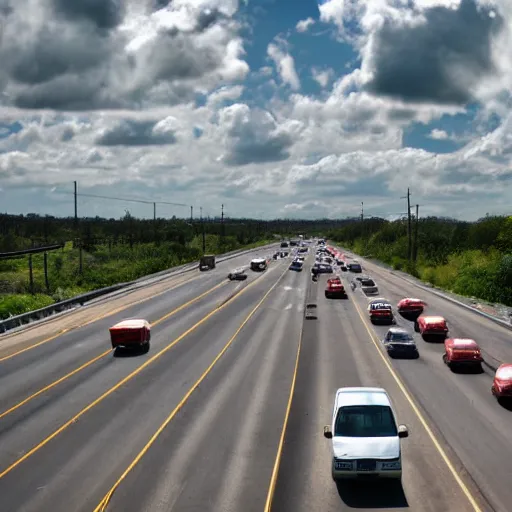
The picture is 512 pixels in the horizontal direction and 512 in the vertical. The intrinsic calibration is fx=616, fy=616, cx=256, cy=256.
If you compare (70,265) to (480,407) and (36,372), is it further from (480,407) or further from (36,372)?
(480,407)

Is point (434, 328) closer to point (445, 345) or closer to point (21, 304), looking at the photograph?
point (445, 345)

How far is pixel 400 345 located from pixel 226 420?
15.5m

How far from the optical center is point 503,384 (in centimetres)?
2792

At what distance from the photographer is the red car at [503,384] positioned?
27703 millimetres

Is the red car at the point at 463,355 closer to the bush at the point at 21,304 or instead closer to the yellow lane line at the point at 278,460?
the yellow lane line at the point at 278,460

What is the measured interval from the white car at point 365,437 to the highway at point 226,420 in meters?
0.85

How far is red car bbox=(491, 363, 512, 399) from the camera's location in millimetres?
27703

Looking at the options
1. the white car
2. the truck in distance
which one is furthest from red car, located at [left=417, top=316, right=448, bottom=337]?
the truck in distance

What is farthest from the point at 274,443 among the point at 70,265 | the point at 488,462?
the point at 70,265

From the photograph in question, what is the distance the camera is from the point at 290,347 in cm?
4125

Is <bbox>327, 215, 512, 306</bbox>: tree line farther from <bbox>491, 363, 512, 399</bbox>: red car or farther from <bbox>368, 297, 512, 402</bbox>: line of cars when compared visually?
<bbox>491, 363, 512, 399</bbox>: red car

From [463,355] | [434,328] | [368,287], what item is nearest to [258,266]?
[368,287]

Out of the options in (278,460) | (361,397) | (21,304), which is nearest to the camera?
(361,397)

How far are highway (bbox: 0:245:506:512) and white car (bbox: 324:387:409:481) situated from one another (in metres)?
Answer: 0.85
